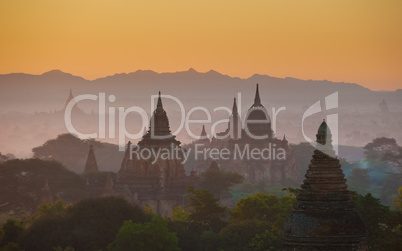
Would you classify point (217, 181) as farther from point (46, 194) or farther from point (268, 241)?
point (268, 241)

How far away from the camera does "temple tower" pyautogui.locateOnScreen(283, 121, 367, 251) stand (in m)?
56.8

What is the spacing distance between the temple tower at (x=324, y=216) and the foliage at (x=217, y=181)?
83.0 metres

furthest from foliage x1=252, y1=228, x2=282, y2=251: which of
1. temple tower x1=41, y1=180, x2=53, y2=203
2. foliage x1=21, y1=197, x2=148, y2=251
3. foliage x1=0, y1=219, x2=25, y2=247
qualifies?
temple tower x1=41, y1=180, x2=53, y2=203

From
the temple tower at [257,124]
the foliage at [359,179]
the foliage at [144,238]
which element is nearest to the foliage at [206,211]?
the foliage at [144,238]

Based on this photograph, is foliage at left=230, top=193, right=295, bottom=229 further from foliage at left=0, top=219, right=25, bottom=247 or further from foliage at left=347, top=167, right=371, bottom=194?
foliage at left=347, top=167, right=371, bottom=194

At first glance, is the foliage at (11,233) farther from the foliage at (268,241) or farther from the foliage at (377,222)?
the foliage at (377,222)

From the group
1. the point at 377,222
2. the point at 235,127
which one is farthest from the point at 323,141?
the point at 235,127

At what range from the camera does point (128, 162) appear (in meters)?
138

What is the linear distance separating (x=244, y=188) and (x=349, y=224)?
111114mm

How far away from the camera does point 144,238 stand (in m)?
83.1

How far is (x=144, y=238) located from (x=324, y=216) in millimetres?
27125

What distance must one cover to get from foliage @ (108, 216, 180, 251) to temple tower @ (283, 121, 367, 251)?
25.5 m

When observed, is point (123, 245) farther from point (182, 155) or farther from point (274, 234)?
point (182, 155)

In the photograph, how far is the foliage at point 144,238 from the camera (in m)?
82.6
